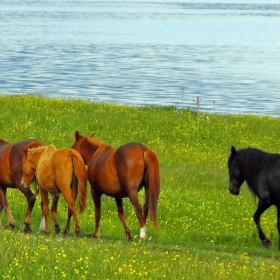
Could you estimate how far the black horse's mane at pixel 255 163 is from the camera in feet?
53.5

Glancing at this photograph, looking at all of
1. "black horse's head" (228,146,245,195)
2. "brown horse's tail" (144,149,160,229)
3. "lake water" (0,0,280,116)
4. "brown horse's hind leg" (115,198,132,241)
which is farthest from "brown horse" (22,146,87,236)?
"lake water" (0,0,280,116)

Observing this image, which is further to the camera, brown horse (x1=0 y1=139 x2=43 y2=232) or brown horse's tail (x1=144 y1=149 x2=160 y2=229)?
brown horse (x1=0 y1=139 x2=43 y2=232)

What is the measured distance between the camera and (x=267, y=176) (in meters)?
16.3

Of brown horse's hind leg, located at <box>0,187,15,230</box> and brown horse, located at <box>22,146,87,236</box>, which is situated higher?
brown horse, located at <box>22,146,87,236</box>

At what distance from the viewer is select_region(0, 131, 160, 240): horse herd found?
1479 centimetres

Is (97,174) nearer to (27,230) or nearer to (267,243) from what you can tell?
(27,230)

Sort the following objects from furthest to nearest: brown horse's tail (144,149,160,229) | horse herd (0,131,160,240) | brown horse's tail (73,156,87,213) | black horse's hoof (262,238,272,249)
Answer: black horse's hoof (262,238,272,249) → brown horse's tail (73,156,87,213) → horse herd (0,131,160,240) → brown horse's tail (144,149,160,229)

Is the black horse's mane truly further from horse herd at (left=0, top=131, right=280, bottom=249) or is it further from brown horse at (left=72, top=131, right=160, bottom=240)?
brown horse at (left=72, top=131, right=160, bottom=240)

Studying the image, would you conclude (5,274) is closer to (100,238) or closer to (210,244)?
(100,238)

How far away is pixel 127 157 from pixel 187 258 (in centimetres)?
302

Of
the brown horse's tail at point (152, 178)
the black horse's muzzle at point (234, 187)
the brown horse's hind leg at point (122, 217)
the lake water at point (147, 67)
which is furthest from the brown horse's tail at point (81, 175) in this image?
the lake water at point (147, 67)

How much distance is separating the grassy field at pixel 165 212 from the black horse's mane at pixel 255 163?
69.0 inches

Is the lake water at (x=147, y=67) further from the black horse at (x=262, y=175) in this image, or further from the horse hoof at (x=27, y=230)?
the horse hoof at (x=27, y=230)

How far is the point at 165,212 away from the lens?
62.4ft
